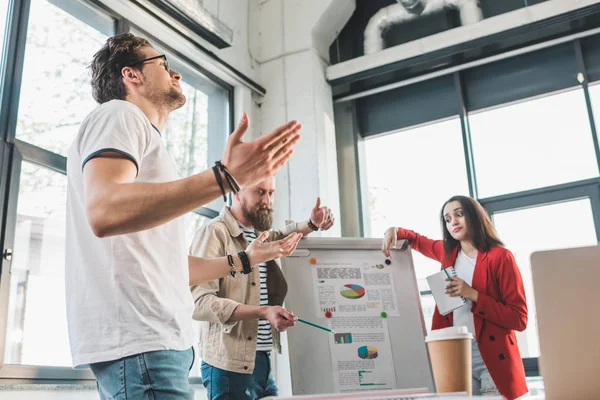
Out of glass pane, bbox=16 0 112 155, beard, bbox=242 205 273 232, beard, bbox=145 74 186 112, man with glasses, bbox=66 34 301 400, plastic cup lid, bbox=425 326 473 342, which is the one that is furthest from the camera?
glass pane, bbox=16 0 112 155

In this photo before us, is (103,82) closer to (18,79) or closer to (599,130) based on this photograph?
(18,79)

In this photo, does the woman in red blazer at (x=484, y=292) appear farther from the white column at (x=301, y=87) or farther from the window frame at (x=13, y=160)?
the window frame at (x=13, y=160)

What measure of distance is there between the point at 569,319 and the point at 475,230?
1.99 meters

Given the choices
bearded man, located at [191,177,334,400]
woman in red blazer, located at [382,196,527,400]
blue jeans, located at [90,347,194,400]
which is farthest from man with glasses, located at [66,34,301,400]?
woman in red blazer, located at [382,196,527,400]

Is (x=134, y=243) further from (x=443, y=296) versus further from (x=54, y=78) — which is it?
(x=54, y=78)

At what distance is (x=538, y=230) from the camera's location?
3930mm

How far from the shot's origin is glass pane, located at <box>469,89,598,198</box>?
3.94m

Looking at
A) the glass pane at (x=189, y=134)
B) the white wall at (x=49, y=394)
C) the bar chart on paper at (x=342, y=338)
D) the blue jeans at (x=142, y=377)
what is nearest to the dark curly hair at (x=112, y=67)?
the blue jeans at (x=142, y=377)

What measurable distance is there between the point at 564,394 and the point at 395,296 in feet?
5.44

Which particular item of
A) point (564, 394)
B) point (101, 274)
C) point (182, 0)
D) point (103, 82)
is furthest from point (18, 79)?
point (564, 394)

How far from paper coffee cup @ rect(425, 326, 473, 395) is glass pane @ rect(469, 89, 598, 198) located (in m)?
3.01

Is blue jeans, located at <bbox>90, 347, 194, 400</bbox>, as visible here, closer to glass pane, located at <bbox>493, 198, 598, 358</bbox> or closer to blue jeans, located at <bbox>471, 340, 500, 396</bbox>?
blue jeans, located at <bbox>471, 340, 500, 396</bbox>

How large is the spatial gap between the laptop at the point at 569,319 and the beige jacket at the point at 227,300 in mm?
1544

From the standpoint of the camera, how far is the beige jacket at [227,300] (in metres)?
2.31
